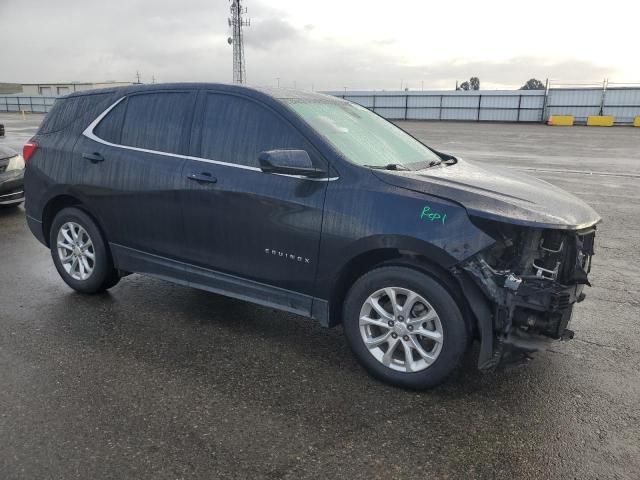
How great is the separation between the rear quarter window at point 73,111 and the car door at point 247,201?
1.16 meters

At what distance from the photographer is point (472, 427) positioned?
2.91 metres

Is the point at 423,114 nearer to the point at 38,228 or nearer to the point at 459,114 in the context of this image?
the point at 459,114

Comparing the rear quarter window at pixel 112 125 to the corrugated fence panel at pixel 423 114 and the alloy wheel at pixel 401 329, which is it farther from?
the corrugated fence panel at pixel 423 114

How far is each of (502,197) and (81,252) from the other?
11.7 feet

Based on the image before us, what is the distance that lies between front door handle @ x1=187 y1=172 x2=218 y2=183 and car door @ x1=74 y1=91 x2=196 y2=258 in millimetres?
135

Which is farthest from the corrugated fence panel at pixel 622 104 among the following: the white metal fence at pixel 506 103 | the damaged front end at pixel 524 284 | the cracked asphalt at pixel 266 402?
the damaged front end at pixel 524 284

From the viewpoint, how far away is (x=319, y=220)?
11.1ft

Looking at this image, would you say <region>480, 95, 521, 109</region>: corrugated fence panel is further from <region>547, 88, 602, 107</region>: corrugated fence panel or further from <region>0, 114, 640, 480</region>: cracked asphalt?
<region>0, 114, 640, 480</region>: cracked asphalt

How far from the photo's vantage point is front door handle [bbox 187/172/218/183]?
12.4ft

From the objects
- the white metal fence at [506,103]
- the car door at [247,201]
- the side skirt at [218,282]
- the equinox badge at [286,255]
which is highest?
the white metal fence at [506,103]

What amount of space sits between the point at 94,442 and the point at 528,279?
244cm

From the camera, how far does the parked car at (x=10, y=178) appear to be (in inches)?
316

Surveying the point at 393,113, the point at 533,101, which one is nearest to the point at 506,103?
the point at 533,101

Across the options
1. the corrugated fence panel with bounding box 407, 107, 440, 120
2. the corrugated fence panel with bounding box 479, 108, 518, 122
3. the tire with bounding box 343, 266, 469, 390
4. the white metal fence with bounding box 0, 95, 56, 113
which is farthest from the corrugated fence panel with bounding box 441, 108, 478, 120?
the white metal fence with bounding box 0, 95, 56, 113
